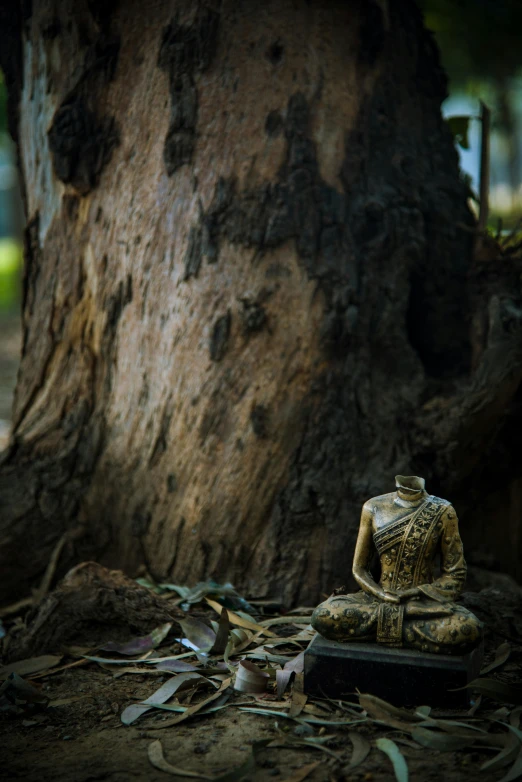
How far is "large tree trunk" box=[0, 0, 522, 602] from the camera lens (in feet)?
15.1

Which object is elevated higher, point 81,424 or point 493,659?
point 81,424

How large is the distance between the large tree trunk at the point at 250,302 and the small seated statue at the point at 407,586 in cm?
106

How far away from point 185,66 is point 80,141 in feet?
2.60

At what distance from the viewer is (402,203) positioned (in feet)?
16.0

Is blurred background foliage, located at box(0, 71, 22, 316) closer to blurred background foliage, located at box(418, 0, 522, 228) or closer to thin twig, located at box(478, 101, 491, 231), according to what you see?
blurred background foliage, located at box(418, 0, 522, 228)

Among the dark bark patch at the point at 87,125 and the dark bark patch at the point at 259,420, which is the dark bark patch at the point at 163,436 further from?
the dark bark patch at the point at 87,125

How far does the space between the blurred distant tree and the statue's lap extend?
5.40 m

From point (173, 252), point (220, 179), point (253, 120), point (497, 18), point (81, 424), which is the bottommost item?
point (81, 424)

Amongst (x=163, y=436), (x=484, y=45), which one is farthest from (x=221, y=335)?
(x=484, y=45)

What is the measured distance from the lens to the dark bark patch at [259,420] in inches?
181

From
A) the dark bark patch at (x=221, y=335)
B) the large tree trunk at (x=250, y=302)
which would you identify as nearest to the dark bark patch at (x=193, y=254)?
the large tree trunk at (x=250, y=302)

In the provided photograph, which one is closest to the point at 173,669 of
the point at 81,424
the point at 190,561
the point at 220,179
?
the point at 190,561

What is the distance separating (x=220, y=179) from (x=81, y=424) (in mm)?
1751

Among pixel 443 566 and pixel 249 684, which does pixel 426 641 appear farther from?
pixel 249 684
